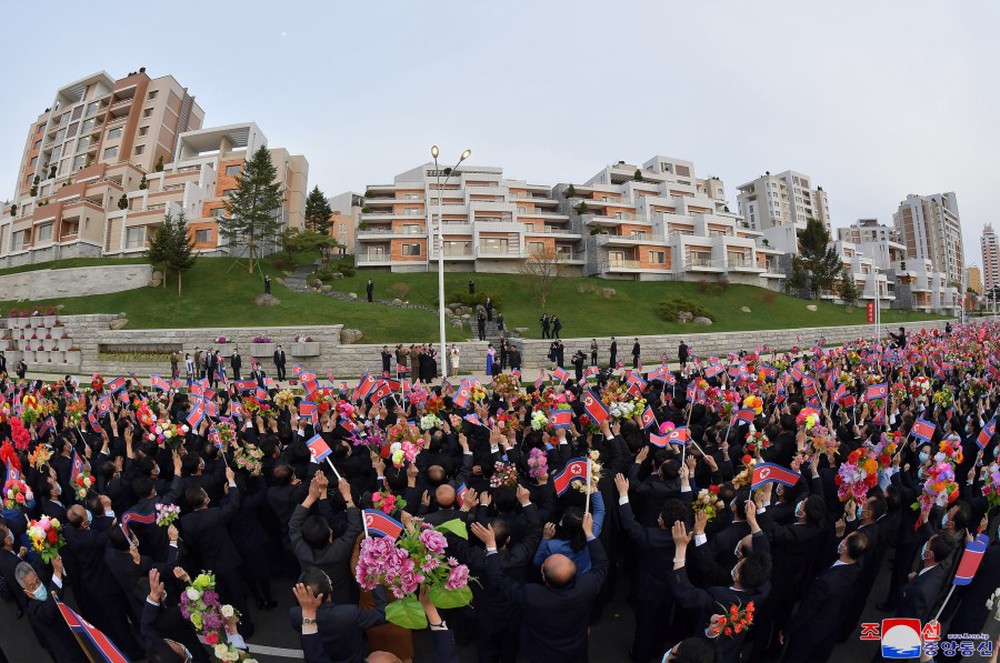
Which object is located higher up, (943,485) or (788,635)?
(943,485)

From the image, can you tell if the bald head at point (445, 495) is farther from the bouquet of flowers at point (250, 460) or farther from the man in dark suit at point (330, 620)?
the bouquet of flowers at point (250, 460)

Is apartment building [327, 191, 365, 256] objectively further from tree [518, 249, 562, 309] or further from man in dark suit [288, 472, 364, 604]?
man in dark suit [288, 472, 364, 604]

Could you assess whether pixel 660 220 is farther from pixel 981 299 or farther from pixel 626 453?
pixel 981 299

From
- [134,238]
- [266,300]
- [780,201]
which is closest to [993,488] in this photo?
[266,300]

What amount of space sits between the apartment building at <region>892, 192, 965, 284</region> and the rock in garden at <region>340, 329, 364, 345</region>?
177704mm

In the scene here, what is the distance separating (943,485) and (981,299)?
16489 cm

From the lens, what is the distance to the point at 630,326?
39.0m

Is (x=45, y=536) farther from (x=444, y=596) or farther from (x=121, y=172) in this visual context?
(x=121, y=172)

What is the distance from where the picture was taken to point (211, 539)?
532cm

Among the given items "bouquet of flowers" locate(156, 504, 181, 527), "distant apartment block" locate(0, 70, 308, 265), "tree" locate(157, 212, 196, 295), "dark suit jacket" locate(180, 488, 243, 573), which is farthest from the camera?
"distant apartment block" locate(0, 70, 308, 265)

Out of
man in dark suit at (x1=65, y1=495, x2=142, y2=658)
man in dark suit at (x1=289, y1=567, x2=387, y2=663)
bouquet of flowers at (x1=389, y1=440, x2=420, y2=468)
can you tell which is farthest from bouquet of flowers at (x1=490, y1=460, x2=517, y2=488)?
man in dark suit at (x1=65, y1=495, x2=142, y2=658)

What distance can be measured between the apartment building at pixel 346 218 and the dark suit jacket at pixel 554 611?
72.1m

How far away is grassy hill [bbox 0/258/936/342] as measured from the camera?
32.0 meters

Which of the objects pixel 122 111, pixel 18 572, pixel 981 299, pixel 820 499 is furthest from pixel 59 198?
pixel 981 299
